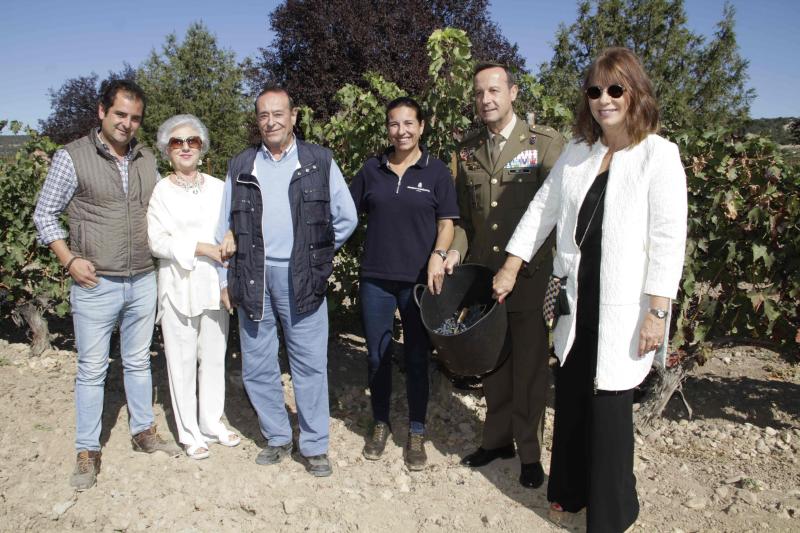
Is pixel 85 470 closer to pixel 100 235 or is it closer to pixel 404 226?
pixel 100 235

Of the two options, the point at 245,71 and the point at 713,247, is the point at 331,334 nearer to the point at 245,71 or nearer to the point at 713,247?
the point at 713,247

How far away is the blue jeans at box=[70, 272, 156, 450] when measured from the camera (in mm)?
A: 3492

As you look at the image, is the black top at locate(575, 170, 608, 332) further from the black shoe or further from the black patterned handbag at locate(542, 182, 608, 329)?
the black shoe

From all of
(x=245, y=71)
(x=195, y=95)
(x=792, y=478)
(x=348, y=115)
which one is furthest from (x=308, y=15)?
(x=792, y=478)

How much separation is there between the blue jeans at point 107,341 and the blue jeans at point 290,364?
0.59m

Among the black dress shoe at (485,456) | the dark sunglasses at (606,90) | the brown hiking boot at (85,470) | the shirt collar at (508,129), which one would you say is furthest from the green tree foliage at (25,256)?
the dark sunglasses at (606,90)

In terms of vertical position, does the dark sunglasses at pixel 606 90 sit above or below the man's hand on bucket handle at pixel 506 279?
above

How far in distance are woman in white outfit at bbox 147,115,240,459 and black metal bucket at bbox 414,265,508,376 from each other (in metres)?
1.23

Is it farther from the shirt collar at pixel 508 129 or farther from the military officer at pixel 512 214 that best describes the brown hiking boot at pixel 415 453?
the shirt collar at pixel 508 129

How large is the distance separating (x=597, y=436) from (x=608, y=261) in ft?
2.63

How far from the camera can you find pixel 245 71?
21.2 metres

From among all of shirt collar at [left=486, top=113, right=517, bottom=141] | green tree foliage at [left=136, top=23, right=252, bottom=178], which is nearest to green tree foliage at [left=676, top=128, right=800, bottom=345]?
shirt collar at [left=486, top=113, right=517, bottom=141]

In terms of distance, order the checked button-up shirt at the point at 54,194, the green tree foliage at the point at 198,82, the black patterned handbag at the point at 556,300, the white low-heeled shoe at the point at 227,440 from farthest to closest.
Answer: the green tree foliage at the point at 198,82
the white low-heeled shoe at the point at 227,440
the checked button-up shirt at the point at 54,194
the black patterned handbag at the point at 556,300

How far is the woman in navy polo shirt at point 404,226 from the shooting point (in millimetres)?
3570
